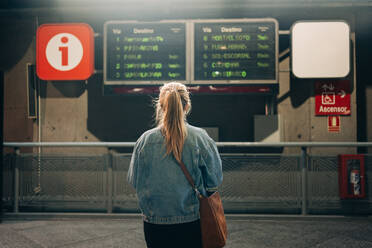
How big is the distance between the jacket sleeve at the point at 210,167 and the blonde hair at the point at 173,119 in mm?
181

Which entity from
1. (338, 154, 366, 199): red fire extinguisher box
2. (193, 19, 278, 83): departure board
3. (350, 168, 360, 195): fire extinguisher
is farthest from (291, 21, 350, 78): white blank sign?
(350, 168, 360, 195): fire extinguisher

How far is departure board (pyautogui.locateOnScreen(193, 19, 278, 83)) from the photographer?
20.4 feet

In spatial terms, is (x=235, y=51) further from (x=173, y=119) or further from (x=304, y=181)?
(x=173, y=119)

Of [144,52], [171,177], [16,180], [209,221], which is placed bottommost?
[16,180]

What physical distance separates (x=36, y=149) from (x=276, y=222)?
14.6 feet

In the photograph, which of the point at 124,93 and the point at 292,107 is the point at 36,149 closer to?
the point at 124,93

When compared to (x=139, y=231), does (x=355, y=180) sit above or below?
above

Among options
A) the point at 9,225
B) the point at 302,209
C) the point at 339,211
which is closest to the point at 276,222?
the point at 302,209

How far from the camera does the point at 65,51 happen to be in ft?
21.6

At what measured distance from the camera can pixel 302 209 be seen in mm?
5422

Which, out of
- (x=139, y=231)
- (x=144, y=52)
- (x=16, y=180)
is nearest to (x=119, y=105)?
(x=144, y=52)

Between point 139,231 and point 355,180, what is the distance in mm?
3680

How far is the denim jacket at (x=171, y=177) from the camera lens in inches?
81.5

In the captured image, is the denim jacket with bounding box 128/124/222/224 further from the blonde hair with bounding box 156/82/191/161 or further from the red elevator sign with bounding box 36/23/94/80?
the red elevator sign with bounding box 36/23/94/80
